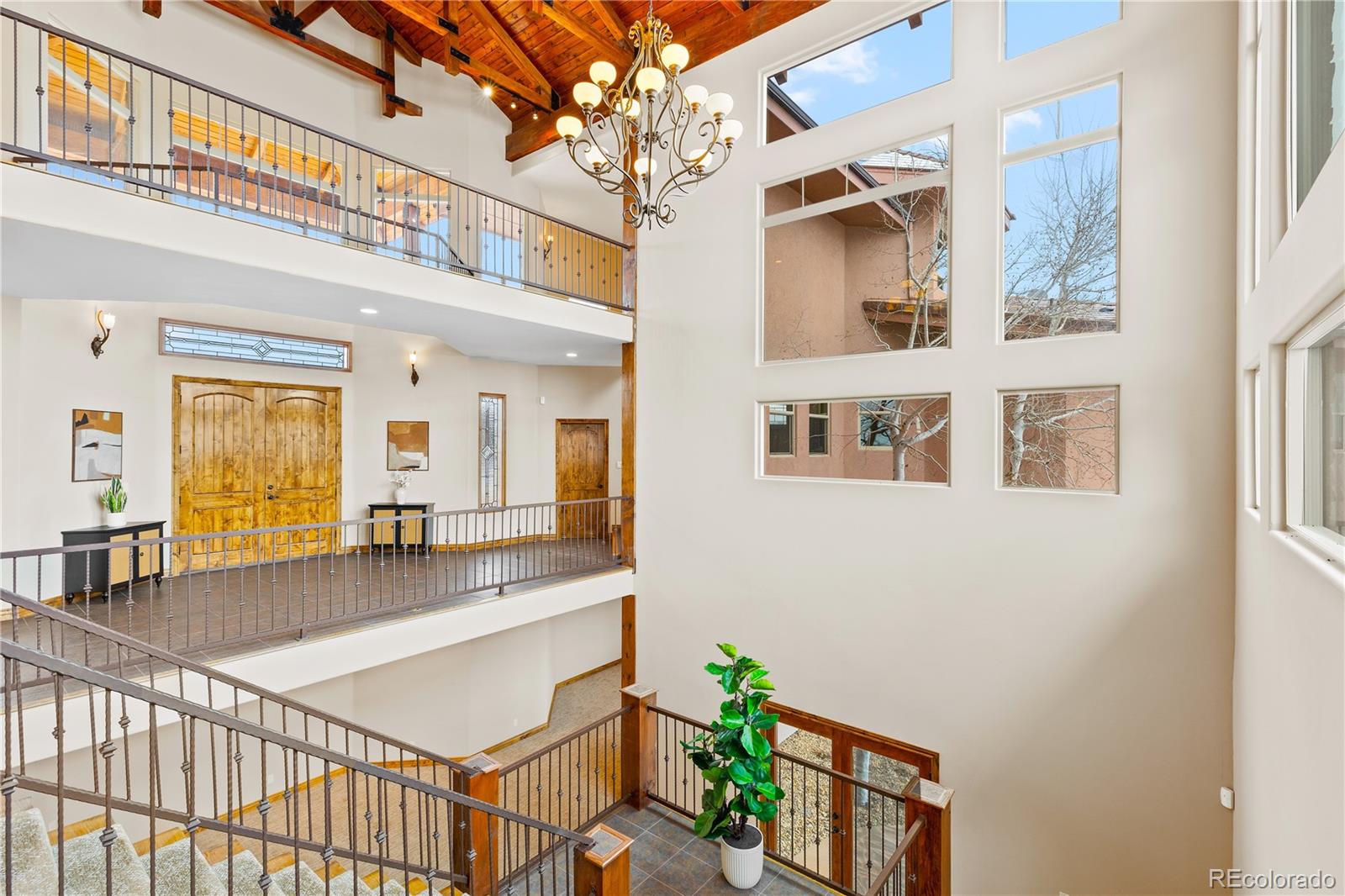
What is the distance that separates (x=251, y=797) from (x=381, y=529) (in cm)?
303

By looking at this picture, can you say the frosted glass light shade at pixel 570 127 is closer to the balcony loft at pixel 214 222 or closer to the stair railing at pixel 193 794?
the balcony loft at pixel 214 222

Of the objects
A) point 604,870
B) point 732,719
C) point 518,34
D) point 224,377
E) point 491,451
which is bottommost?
point 604,870

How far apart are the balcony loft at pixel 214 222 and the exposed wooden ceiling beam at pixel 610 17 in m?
2.22

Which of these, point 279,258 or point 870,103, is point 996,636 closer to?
point 870,103

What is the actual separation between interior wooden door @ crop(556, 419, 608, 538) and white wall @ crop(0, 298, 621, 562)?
159 millimetres

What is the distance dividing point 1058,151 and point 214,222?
610 centimetres

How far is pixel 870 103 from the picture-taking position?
5.16 m

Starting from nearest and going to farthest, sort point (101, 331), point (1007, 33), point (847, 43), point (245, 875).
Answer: point (245, 875) < point (1007, 33) < point (847, 43) < point (101, 331)

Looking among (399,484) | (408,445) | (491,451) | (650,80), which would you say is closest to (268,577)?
(399,484)

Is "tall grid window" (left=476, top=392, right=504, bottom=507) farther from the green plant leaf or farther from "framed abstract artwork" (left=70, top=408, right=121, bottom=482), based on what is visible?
the green plant leaf

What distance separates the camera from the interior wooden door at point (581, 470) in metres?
9.43

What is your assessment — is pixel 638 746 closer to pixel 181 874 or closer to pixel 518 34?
pixel 181 874

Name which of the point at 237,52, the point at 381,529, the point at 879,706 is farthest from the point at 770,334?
the point at 237,52

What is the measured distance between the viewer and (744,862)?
4.10 m
